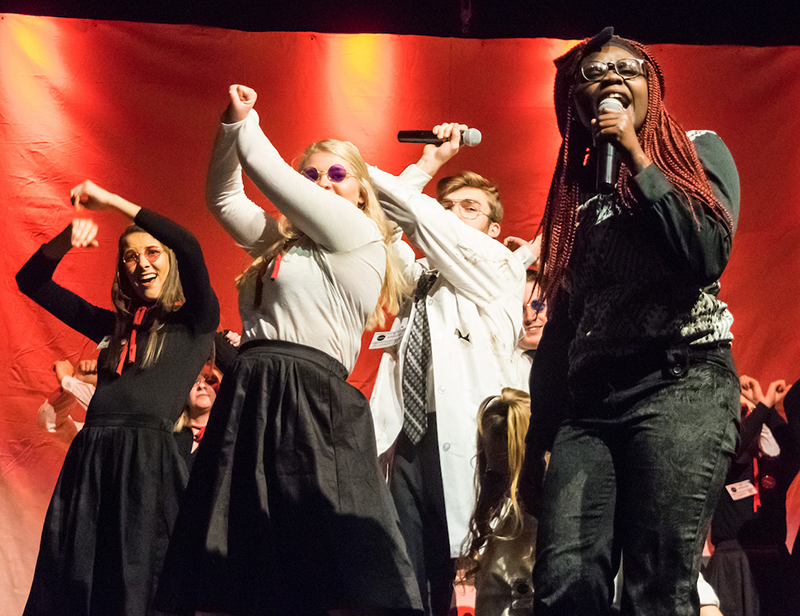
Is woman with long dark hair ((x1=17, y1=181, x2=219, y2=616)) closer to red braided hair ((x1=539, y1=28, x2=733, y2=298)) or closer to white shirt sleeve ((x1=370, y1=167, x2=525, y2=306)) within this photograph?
white shirt sleeve ((x1=370, y1=167, x2=525, y2=306))

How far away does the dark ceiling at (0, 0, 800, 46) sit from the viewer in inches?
173

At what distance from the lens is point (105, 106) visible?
4020mm

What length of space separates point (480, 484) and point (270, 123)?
7.15 feet

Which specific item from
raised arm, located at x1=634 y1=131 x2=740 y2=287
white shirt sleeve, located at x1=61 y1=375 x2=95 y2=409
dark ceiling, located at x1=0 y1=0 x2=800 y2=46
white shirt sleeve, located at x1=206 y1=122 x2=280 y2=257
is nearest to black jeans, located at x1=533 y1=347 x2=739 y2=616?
raised arm, located at x1=634 y1=131 x2=740 y2=287

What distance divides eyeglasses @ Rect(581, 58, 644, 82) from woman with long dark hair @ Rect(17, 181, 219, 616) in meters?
1.33

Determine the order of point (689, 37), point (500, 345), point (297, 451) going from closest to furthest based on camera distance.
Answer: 1. point (297, 451)
2. point (500, 345)
3. point (689, 37)

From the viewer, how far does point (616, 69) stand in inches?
62.4

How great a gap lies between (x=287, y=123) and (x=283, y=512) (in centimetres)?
264

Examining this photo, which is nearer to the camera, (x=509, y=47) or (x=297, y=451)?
(x=297, y=451)

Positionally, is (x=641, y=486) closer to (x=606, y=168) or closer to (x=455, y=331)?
(x=606, y=168)

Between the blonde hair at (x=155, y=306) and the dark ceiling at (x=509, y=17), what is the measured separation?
182cm

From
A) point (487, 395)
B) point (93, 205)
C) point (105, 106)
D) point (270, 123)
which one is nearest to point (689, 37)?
point (270, 123)

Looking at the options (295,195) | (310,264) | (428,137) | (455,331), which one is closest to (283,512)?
(310,264)

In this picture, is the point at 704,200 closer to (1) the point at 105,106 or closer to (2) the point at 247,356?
(2) the point at 247,356
